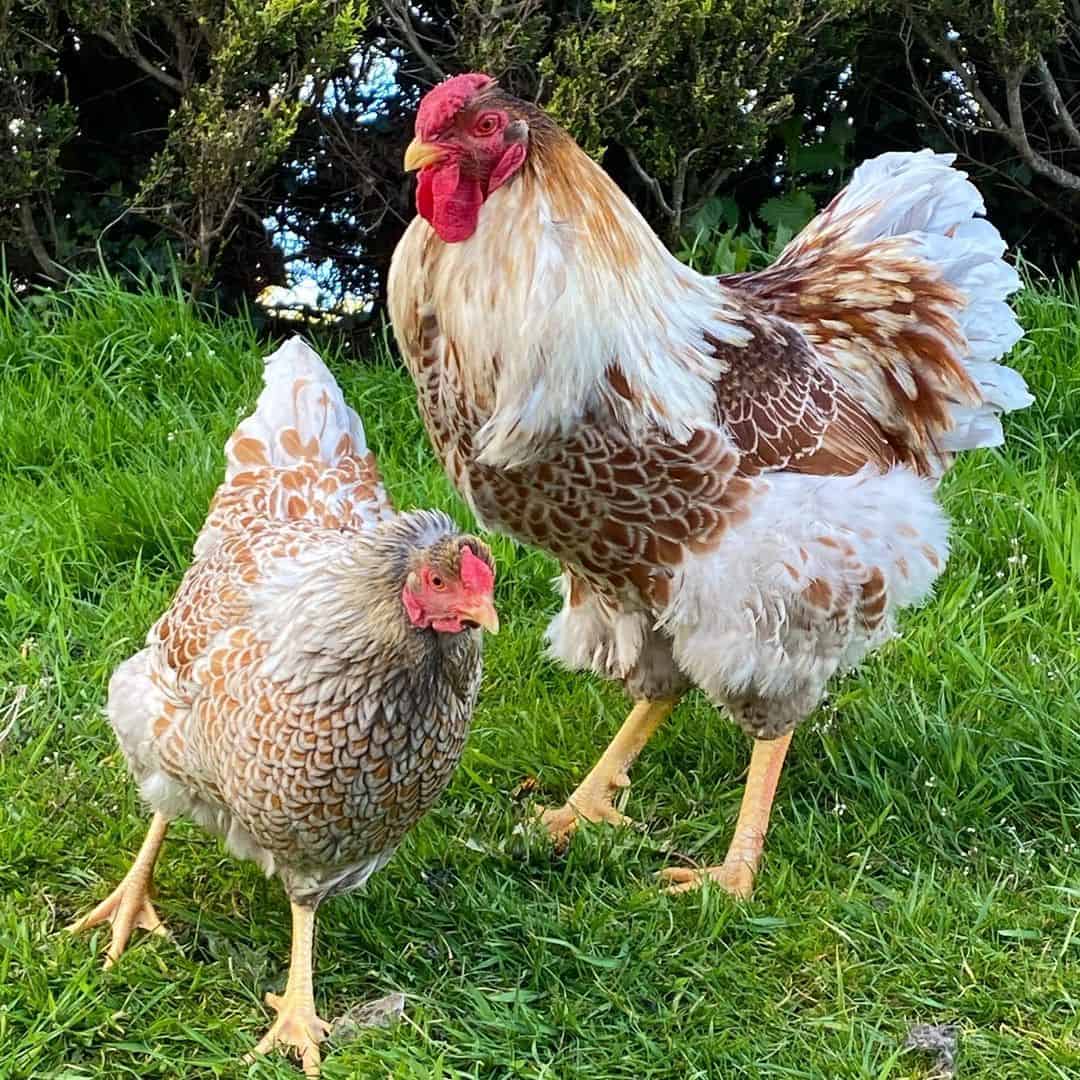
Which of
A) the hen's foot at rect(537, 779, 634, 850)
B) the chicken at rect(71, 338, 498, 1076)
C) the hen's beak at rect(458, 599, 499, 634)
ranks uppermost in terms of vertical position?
the hen's beak at rect(458, 599, 499, 634)

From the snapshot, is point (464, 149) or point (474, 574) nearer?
point (474, 574)

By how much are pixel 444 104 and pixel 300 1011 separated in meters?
1.88

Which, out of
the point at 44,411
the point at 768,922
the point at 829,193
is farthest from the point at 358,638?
the point at 829,193

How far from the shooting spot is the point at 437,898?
10.4 ft

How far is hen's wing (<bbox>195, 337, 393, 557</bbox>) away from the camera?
126 inches

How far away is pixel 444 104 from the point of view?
270 cm

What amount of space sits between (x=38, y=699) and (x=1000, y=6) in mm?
4228

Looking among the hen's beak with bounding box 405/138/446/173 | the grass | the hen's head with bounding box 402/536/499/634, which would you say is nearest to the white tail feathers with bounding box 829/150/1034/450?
the grass

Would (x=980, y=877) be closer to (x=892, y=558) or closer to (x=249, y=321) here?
(x=892, y=558)

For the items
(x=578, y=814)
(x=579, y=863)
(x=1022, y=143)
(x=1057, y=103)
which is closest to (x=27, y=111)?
(x=578, y=814)

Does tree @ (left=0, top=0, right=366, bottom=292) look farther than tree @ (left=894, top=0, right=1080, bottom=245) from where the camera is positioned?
No

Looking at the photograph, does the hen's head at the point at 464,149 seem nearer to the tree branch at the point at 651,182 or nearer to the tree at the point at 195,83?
the tree at the point at 195,83

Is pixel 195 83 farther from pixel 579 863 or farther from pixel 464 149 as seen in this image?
pixel 579 863

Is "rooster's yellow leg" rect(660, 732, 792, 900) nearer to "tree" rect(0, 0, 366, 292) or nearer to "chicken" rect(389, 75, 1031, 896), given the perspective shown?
"chicken" rect(389, 75, 1031, 896)
